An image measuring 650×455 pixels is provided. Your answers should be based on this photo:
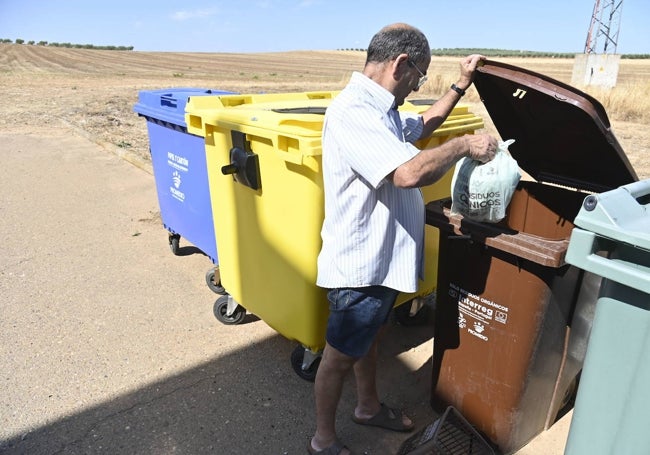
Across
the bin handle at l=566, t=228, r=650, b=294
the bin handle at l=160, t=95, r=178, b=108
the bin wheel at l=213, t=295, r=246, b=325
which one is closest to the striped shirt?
the bin handle at l=566, t=228, r=650, b=294

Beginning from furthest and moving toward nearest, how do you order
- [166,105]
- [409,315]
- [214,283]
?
1. [166,105]
2. [214,283]
3. [409,315]

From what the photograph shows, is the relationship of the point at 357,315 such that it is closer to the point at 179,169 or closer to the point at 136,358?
Answer: the point at 136,358

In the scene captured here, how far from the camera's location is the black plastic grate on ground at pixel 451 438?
7.16ft

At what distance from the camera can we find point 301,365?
286 cm

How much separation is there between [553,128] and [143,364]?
270 cm

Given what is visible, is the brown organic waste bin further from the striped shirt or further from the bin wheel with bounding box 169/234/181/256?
the bin wheel with bounding box 169/234/181/256

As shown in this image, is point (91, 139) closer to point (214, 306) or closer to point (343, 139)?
point (214, 306)

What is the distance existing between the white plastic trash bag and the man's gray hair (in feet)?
1.63

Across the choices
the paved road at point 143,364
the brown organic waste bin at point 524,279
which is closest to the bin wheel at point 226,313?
the paved road at point 143,364

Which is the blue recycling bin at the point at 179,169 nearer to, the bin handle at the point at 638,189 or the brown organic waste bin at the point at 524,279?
the brown organic waste bin at the point at 524,279

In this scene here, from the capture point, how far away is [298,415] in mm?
2590

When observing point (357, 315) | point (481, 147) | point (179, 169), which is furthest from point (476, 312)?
point (179, 169)

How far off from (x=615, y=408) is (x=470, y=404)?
37.0 inches

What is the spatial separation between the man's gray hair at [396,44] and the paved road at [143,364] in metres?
1.83
